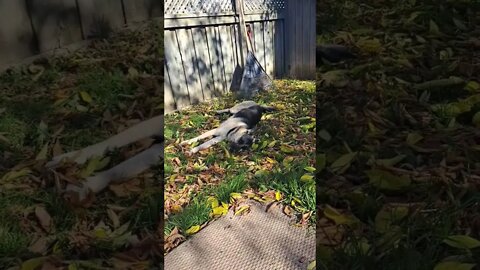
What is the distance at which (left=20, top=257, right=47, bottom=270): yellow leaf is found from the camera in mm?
1070

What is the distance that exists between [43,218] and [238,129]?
0.62m

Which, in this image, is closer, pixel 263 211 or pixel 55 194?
pixel 263 211

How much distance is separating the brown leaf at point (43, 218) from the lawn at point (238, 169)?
1.53ft

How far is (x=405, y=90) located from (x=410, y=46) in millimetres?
223

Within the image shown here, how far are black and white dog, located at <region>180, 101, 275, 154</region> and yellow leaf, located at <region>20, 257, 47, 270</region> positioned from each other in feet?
1.76

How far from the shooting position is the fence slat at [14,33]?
3.65 ft

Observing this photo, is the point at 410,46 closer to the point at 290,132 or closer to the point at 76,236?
the point at 290,132

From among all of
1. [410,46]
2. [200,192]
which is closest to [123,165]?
[200,192]

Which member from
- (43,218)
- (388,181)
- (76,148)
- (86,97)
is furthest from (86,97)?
(388,181)

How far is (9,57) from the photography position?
46.2 inches

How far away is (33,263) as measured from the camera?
1076 millimetres

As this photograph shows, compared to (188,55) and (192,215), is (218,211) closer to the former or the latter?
(192,215)

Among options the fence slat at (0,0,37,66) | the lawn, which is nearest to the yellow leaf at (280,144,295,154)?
the lawn

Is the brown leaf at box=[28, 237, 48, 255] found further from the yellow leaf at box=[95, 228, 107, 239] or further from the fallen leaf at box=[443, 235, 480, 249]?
the fallen leaf at box=[443, 235, 480, 249]
